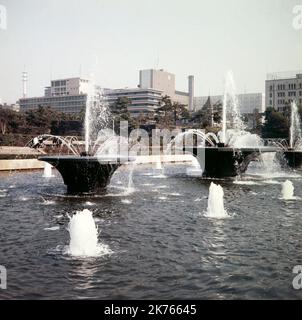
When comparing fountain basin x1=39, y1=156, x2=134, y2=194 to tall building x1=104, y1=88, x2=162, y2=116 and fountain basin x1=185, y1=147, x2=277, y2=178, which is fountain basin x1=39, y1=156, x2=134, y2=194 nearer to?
fountain basin x1=185, y1=147, x2=277, y2=178

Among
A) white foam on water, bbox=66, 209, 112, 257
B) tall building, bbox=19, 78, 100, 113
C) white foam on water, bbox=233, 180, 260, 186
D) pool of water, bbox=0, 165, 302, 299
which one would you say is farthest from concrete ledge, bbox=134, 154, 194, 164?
tall building, bbox=19, 78, 100, 113

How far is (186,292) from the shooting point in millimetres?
7438

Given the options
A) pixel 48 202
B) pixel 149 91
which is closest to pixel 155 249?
pixel 48 202

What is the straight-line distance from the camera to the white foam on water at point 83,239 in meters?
9.69

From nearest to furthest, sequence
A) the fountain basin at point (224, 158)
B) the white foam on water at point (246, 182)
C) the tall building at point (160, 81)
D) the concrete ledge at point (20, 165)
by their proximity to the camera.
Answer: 1. the white foam on water at point (246, 182)
2. the fountain basin at point (224, 158)
3. the concrete ledge at point (20, 165)
4. the tall building at point (160, 81)

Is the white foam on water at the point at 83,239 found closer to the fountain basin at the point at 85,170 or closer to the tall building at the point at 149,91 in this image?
the fountain basin at the point at 85,170

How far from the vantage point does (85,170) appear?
18.2m

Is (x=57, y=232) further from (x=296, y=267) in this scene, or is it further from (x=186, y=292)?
(x=296, y=267)

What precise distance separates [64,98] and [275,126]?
8726 cm

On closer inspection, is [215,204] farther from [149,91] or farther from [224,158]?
[149,91]

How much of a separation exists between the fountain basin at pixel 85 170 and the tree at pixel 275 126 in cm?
5990

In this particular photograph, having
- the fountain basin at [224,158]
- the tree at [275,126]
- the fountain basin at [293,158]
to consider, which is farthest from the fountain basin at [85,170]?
the tree at [275,126]

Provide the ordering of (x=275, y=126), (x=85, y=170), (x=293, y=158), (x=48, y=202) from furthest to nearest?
(x=275, y=126)
(x=293, y=158)
(x=85, y=170)
(x=48, y=202)

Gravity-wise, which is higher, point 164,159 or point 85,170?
point 85,170
